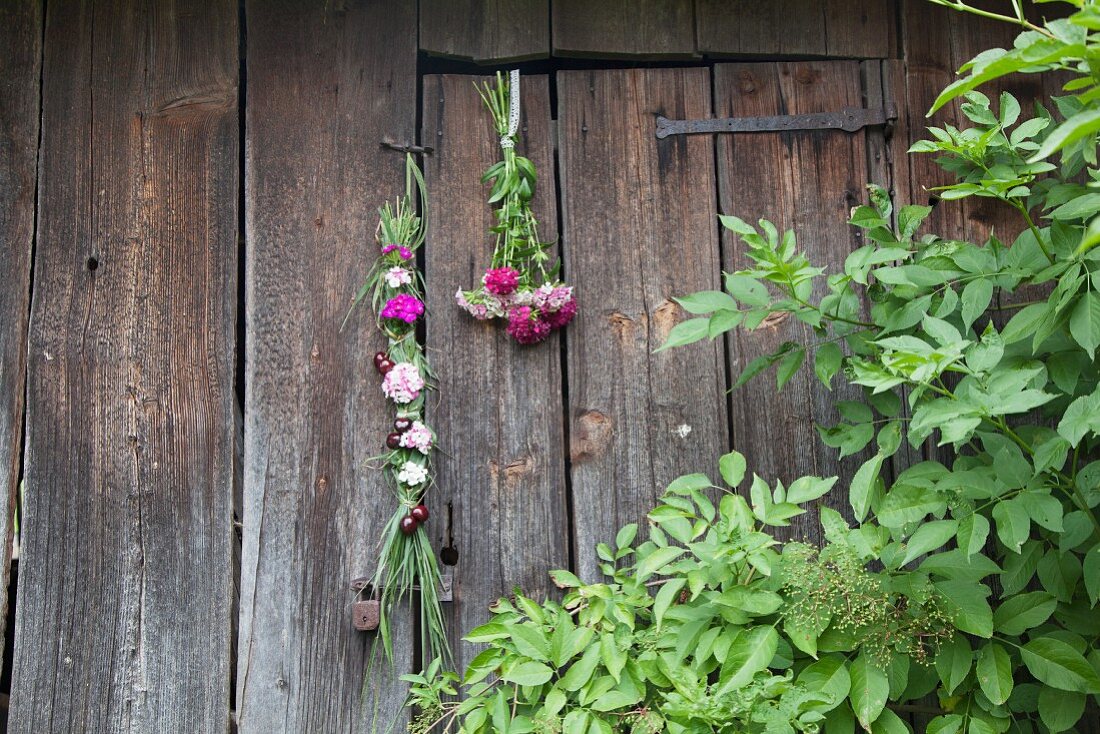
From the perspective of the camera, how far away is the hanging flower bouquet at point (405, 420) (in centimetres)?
191

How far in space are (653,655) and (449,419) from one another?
2.16 feet

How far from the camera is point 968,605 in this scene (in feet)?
5.11

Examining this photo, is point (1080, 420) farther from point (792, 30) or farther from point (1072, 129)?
point (792, 30)

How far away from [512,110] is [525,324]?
19.5 inches

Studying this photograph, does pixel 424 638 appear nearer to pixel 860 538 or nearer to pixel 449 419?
pixel 449 419

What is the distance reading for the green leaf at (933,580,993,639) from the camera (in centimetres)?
154

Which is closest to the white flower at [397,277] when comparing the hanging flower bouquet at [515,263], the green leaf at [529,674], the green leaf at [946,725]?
the hanging flower bouquet at [515,263]

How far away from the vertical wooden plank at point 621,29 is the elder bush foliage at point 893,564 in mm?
630

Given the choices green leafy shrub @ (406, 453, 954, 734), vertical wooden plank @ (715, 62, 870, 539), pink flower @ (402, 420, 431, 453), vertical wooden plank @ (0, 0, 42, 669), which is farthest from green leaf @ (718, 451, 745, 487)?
vertical wooden plank @ (0, 0, 42, 669)

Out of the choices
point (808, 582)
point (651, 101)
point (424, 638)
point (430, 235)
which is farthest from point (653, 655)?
point (651, 101)

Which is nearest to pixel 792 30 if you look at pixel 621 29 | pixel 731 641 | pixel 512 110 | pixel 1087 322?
pixel 621 29

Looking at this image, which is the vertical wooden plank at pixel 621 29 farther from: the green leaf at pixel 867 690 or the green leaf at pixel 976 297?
the green leaf at pixel 867 690

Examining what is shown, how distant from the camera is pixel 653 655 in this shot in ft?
5.51

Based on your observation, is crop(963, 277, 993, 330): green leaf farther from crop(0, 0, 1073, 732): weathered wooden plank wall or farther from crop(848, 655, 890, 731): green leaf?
crop(848, 655, 890, 731): green leaf
